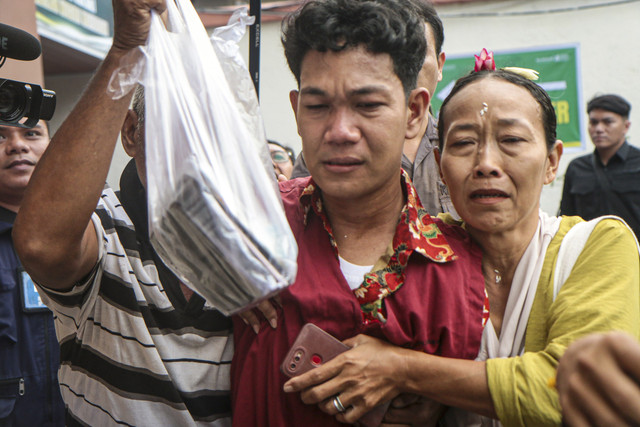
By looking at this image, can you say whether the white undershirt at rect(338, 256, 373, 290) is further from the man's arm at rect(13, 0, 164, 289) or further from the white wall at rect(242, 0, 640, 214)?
the white wall at rect(242, 0, 640, 214)

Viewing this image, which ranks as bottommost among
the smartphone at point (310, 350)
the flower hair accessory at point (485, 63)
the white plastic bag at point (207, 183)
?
the smartphone at point (310, 350)

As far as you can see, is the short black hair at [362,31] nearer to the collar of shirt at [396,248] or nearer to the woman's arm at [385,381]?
the collar of shirt at [396,248]

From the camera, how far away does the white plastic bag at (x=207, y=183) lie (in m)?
1.17

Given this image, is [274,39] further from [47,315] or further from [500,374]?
[500,374]

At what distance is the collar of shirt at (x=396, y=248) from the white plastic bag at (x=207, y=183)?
1.32 feet

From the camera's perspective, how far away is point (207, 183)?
1.17 meters

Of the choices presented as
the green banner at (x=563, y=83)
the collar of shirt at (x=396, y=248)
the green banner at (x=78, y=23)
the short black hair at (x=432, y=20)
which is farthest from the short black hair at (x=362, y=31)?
the green banner at (x=563, y=83)

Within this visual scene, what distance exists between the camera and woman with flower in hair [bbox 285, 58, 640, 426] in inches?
55.9

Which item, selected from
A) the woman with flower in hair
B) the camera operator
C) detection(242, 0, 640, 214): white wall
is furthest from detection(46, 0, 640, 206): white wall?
the woman with flower in hair

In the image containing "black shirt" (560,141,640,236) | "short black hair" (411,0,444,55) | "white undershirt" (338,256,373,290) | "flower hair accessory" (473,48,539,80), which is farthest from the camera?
"black shirt" (560,141,640,236)

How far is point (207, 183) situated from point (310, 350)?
518 millimetres

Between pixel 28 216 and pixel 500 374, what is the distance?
1088mm

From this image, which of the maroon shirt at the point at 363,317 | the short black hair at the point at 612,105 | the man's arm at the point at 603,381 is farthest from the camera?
the short black hair at the point at 612,105

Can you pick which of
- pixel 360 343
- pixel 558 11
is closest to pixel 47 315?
pixel 360 343
